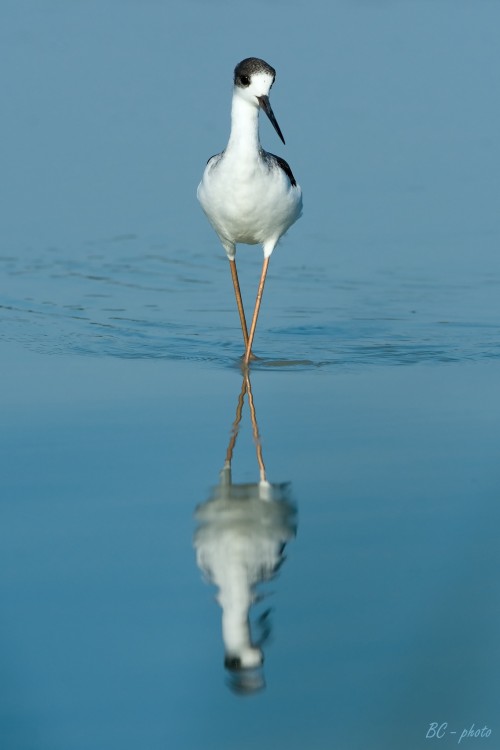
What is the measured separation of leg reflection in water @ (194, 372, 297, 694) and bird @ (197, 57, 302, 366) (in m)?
2.30

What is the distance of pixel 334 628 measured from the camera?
4.24 metres

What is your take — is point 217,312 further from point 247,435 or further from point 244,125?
point 247,435

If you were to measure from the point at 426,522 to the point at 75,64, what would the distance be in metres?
11.6

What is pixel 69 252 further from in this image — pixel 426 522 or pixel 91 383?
pixel 426 522

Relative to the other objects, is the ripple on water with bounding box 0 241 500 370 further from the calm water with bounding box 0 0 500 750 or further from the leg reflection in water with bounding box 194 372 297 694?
the leg reflection in water with bounding box 194 372 297 694

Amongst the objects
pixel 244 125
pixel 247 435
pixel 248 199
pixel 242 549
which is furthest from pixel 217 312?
pixel 242 549

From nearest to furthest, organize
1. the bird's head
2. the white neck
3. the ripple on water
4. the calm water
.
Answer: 1. the calm water
2. the bird's head
3. the white neck
4. the ripple on water

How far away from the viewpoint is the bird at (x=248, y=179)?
7.59 metres

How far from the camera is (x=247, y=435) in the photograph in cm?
627

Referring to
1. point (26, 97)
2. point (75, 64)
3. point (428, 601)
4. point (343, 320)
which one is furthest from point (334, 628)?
point (75, 64)

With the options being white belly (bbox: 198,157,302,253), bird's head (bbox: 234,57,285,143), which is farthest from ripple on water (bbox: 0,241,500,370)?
bird's head (bbox: 234,57,285,143)

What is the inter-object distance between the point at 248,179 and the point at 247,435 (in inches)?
76.9

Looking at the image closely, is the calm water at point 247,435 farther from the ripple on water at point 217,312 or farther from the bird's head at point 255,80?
the bird's head at point 255,80

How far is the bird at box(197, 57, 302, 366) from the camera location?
7.59 meters
